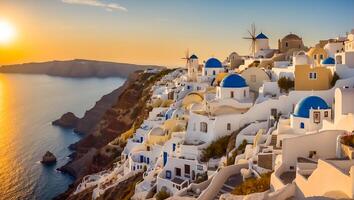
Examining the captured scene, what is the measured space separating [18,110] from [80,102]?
68.2 ft

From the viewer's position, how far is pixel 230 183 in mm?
17312

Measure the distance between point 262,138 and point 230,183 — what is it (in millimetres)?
3681

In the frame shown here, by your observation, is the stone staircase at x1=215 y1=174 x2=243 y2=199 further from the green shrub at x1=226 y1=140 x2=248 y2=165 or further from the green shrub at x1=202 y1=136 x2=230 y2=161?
the green shrub at x1=202 y1=136 x2=230 y2=161

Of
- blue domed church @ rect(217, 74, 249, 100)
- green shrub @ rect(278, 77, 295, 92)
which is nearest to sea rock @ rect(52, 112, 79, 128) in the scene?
blue domed church @ rect(217, 74, 249, 100)

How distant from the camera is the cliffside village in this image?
13750 mm

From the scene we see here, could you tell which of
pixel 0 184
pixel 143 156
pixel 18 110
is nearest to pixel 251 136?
pixel 143 156

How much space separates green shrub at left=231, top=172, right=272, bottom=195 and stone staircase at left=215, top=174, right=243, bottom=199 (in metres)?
1.09

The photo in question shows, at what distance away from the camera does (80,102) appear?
124m

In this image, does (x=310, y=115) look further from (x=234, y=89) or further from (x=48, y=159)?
(x=48, y=159)

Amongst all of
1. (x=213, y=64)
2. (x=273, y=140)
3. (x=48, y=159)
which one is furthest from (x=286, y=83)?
(x=48, y=159)

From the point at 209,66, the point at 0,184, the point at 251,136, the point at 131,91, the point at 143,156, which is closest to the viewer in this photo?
the point at 251,136

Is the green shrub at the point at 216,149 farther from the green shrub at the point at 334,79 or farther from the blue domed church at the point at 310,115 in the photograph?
the green shrub at the point at 334,79

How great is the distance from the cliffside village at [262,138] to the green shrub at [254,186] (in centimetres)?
28

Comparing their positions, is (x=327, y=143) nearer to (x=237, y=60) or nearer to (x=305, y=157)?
(x=305, y=157)
